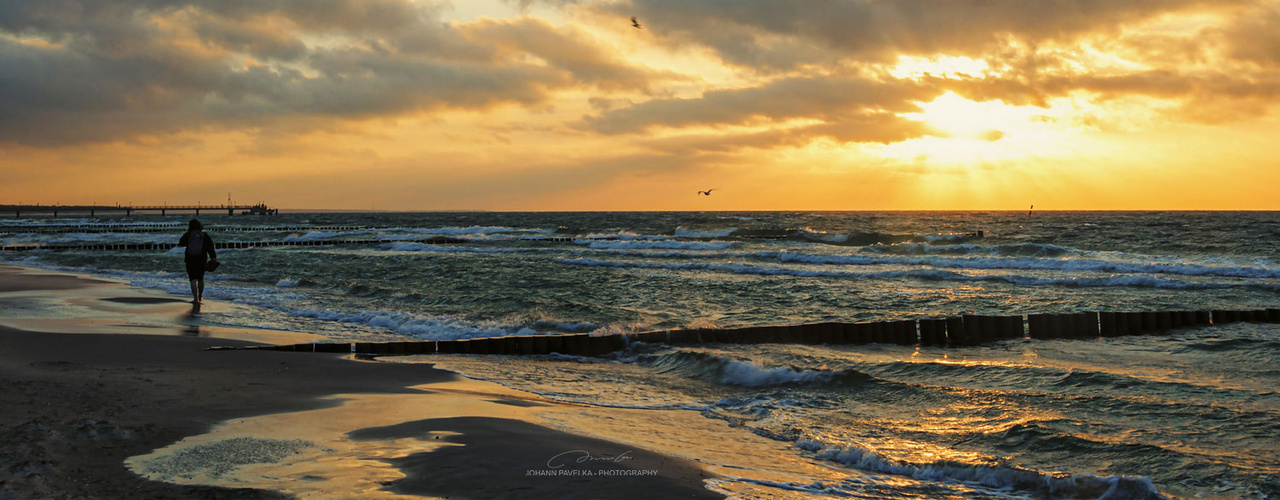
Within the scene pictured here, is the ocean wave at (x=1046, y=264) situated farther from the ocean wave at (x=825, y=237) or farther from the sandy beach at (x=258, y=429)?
the sandy beach at (x=258, y=429)

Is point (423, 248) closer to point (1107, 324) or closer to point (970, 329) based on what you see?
point (970, 329)

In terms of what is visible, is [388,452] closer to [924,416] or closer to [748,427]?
[748,427]

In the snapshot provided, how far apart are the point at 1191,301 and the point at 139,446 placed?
77.9ft

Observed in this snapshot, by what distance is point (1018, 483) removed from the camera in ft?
22.4

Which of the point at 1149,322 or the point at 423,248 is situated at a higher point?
the point at 423,248

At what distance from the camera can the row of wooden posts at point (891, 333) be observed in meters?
13.6

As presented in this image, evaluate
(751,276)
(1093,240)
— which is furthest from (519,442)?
(1093,240)

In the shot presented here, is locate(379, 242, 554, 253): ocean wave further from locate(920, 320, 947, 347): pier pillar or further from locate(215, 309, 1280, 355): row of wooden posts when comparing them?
locate(920, 320, 947, 347): pier pillar

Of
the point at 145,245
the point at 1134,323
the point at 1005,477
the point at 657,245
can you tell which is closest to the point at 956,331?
the point at 1134,323

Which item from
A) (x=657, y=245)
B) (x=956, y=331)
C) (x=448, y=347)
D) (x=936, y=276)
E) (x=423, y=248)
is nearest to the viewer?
(x=448, y=347)

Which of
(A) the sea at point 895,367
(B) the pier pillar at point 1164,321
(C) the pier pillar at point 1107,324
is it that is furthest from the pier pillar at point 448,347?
(B) the pier pillar at point 1164,321

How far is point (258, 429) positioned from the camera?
7.08 meters
